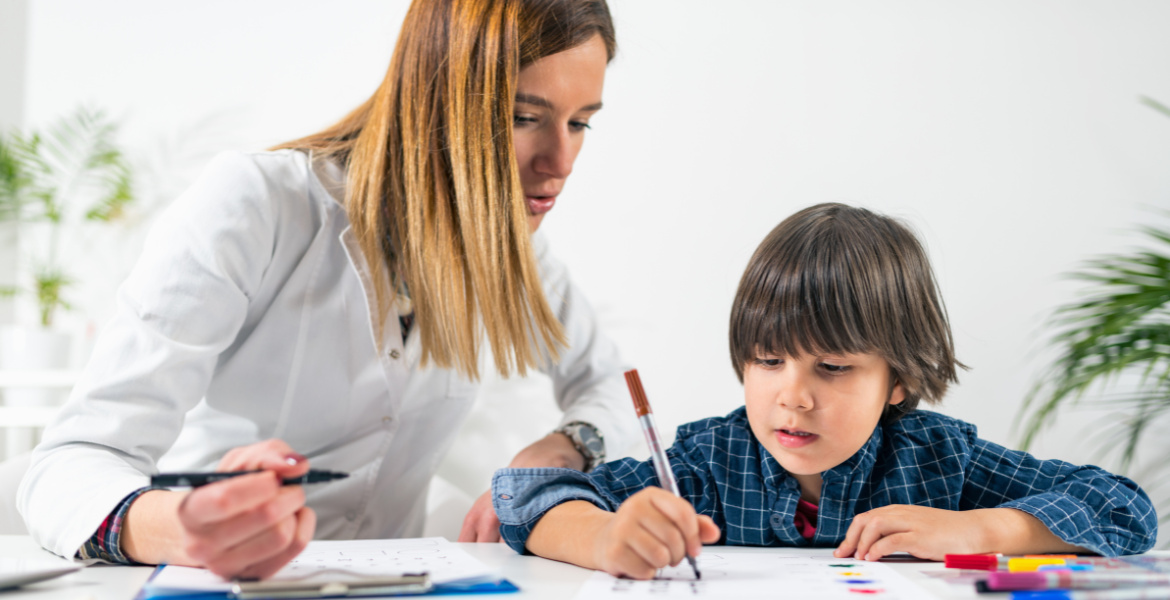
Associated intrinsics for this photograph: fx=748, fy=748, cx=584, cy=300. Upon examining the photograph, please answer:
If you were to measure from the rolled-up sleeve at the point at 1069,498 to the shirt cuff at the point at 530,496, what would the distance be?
424 mm

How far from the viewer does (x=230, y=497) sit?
47 cm

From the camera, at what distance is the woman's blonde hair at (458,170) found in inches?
32.8

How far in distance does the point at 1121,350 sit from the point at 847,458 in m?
0.90

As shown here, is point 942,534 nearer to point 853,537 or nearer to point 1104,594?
point 853,537

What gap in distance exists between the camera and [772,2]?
5.82 feet

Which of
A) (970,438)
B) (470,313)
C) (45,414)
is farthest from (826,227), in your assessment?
(45,414)

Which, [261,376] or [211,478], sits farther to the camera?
[261,376]

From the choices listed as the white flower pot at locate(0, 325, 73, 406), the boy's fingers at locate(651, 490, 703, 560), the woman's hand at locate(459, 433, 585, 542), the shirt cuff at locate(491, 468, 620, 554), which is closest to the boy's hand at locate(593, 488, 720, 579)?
the boy's fingers at locate(651, 490, 703, 560)

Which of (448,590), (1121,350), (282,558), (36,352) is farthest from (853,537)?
(36,352)

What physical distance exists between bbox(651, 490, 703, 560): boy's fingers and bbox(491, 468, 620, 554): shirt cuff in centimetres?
22

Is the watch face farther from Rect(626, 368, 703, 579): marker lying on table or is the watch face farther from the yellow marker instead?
the yellow marker

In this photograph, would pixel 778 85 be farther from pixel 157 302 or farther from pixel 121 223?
pixel 121 223

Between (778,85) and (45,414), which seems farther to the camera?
(778,85)

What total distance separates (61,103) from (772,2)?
6.33ft
